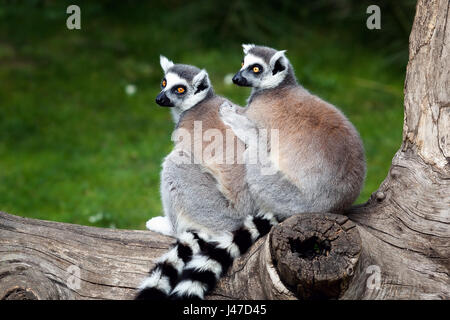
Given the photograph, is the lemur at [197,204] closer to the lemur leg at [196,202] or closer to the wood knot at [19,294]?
the lemur leg at [196,202]

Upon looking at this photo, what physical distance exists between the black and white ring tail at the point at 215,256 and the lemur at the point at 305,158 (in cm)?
13

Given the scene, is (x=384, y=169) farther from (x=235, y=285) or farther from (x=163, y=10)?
(x=163, y=10)

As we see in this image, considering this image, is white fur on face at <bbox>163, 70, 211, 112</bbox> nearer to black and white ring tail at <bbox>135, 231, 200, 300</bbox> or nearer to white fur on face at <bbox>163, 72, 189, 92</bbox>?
white fur on face at <bbox>163, 72, 189, 92</bbox>

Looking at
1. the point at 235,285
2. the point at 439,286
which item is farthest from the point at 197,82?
the point at 439,286

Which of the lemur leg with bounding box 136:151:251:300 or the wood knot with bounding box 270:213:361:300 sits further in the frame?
the lemur leg with bounding box 136:151:251:300

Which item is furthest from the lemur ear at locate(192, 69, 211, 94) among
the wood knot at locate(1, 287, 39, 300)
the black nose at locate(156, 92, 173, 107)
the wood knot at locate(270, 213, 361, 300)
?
the wood knot at locate(1, 287, 39, 300)

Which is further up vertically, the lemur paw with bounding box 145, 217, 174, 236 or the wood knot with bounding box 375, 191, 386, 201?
the wood knot with bounding box 375, 191, 386, 201

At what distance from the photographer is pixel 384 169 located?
6562 millimetres

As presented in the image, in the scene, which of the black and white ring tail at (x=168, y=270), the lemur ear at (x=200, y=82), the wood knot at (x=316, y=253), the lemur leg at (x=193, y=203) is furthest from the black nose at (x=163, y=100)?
the wood knot at (x=316, y=253)

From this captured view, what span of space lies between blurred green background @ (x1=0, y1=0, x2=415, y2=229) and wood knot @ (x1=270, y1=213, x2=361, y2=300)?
2791mm

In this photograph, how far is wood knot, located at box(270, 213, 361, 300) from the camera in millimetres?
3021

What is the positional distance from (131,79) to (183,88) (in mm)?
4339

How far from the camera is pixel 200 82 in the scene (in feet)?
13.4

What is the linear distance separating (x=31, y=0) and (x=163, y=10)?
2.18 metres
